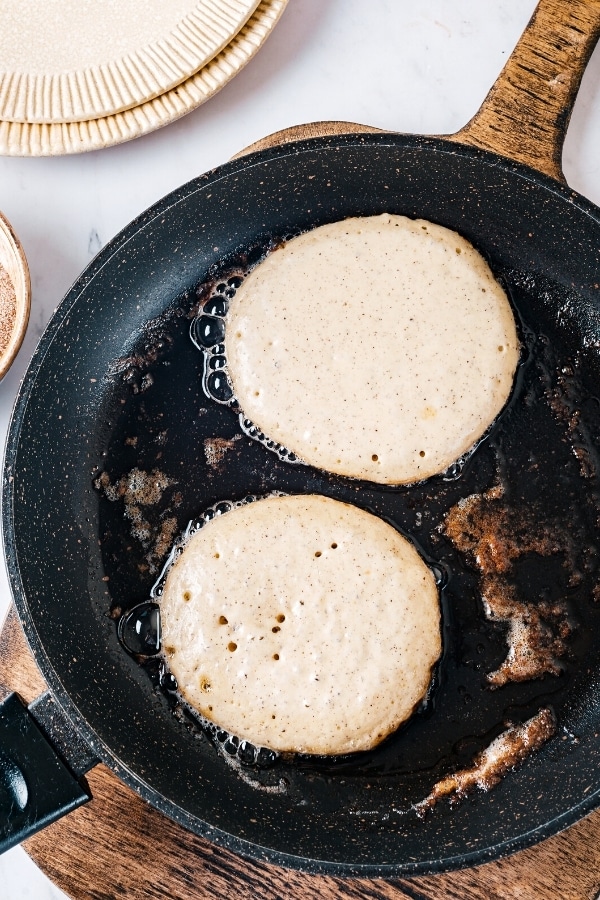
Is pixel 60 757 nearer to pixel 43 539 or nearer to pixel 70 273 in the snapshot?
pixel 43 539

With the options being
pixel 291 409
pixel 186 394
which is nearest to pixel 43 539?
pixel 186 394

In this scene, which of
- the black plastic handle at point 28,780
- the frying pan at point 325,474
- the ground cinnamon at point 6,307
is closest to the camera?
the black plastic handle at point 28,780

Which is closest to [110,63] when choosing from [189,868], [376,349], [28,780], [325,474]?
[376,349]

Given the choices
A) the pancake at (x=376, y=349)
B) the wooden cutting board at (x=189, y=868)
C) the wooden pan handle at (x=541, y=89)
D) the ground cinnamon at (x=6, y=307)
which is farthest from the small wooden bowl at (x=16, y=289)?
the wooden pan handle at (x=541, y=89)

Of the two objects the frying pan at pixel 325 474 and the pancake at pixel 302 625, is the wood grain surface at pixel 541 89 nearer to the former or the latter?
the frying pan at pixel 325 474

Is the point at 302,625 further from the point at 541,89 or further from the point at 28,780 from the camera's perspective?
the point at 541,89

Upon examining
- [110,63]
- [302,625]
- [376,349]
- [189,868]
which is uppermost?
[110,63]

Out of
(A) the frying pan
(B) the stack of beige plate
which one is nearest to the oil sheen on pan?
(A) the frying pan
